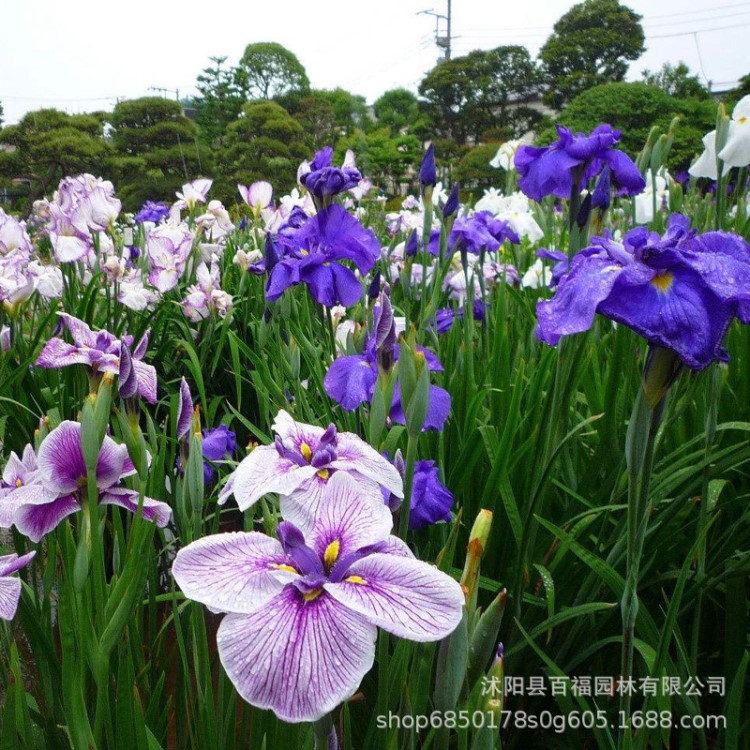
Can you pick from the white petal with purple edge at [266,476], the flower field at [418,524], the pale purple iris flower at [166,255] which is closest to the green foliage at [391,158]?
the pale purple iris flower at [166,255]

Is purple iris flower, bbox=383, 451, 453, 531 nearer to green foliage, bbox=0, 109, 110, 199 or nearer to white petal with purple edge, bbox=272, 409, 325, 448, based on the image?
white petal with purple edge, bbox=272, 409, 325, 448

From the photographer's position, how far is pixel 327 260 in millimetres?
1985

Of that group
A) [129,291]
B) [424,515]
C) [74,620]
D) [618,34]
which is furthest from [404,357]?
[618,34]

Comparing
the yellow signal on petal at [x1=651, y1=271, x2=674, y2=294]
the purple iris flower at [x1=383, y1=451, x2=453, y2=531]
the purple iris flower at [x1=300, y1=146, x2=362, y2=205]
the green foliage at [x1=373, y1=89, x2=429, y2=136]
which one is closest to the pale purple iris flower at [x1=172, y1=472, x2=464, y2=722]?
the yellow signal on petal at [x1=651, y1=271, x2=674, y2=294]

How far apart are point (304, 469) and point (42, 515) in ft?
1.80

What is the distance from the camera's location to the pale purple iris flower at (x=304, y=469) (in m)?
0.71

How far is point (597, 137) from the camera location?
1638 mm

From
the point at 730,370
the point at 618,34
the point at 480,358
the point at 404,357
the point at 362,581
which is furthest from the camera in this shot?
the point at 618,34

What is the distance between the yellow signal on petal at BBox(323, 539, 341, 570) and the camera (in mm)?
639

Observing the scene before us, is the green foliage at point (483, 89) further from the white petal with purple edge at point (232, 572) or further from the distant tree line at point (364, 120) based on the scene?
the white petal with purple edge at point (232, 572)

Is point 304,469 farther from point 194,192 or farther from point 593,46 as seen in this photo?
point 593,46

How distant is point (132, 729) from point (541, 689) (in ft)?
2.71

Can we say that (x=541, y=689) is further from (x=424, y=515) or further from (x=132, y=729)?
(x=132, y=729)

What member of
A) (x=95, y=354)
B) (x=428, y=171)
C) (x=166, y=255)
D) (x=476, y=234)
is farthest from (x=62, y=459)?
(x=166, y=255)
